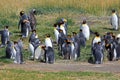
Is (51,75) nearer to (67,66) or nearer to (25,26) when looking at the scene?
(67,66)

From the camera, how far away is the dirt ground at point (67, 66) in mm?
18445

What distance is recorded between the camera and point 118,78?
16.5 meters

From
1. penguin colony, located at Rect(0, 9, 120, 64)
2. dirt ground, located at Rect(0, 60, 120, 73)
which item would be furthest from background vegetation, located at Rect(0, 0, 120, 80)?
dirt ground, located at Rect(0, 60, 120, 73)

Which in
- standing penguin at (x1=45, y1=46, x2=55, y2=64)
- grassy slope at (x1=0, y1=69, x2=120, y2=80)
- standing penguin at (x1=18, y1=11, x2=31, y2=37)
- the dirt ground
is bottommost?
grassy slope at (x1=0, y1=69, x2=120, y2=80)

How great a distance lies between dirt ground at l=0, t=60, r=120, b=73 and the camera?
18445 mm

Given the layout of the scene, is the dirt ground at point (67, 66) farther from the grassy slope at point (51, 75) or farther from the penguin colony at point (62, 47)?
the grassy slope at point (51, 75)

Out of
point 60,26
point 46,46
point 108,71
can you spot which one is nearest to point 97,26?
point 60,26

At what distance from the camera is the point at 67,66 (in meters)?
19.2

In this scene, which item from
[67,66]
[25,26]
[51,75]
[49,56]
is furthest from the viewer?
[25,26]

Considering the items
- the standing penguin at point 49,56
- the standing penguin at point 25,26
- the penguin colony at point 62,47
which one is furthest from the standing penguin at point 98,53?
the standing penguin at point 25,26

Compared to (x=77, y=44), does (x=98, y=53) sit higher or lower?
lower

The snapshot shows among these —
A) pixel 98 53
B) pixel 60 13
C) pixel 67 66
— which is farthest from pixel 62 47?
pixel 60 13

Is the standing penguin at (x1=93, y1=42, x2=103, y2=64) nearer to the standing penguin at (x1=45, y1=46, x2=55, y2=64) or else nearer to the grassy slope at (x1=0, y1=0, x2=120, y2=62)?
the standing penguin at (x1=45, y1=46, x2=55, y2=64)

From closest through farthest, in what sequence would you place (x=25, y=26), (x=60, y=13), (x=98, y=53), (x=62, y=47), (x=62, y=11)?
1. (x=98, y=53)
2. (x=62, y=47)
3. (x=25, y=26)
4. (x=60, y=13)
5. (x=62, y=11)
